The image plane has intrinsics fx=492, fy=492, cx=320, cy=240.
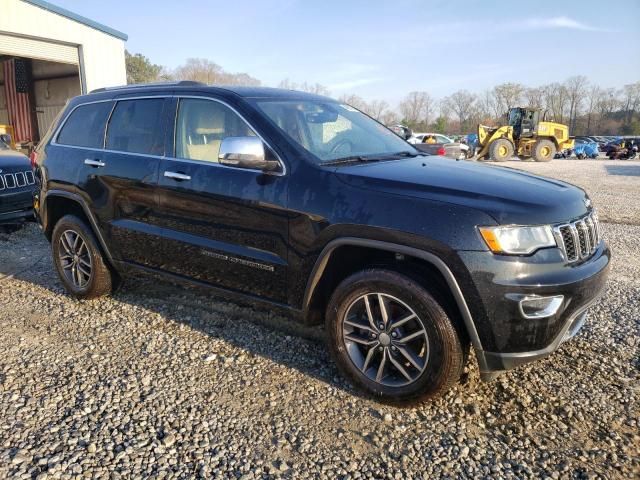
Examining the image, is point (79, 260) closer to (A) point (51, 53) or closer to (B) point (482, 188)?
(B) point (482, 188)

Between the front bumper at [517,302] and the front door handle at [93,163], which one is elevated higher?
the front door handle at [93,163]

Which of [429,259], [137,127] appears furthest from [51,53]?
[429,259]

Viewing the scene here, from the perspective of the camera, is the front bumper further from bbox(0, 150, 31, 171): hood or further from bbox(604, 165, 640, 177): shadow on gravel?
bbox(604, 165, 640, 177): shadow on gravel

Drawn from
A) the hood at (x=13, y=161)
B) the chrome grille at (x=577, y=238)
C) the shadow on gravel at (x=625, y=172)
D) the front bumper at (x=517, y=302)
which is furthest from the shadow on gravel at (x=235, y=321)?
the shadow on gravel at (x=625, y=172)

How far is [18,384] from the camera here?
3.14 m

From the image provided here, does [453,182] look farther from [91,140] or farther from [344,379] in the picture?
[91,140]

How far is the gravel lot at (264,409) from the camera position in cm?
242

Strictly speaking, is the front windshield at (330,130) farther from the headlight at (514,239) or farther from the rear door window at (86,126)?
the rear door window at (86,126)

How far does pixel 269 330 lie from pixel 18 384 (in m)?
1.74

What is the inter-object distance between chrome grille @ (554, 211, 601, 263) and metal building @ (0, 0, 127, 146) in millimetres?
11432

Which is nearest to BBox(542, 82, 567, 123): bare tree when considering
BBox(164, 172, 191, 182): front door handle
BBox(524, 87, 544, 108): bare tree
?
BBox(524, 87, 544, 108): bare tree

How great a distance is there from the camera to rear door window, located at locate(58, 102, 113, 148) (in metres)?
4.34

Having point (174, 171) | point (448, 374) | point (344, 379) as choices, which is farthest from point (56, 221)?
point (448, 374)

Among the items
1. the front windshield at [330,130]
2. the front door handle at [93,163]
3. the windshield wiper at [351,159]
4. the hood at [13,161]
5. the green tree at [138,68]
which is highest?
the green tree at [138,68]
